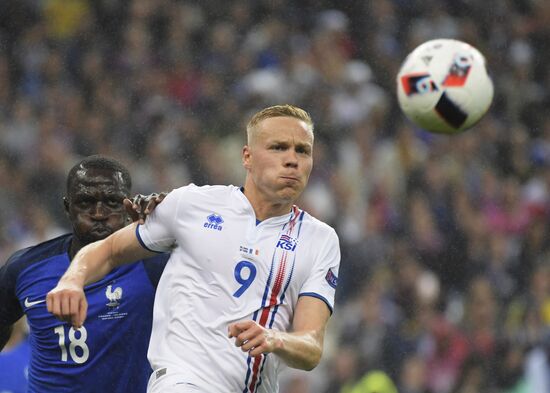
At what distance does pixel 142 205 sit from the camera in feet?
13.9

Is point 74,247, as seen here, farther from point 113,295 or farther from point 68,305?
point 68,305

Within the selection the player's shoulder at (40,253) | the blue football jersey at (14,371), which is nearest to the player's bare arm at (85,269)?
the player's shoulder at (40,253)

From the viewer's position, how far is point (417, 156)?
37.2ft

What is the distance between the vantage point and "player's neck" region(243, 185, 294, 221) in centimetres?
421

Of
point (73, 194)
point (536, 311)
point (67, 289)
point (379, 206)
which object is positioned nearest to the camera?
point (67, 289)

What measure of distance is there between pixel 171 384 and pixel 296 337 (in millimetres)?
503

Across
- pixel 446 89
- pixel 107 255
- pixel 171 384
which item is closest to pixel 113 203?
pixel 107 255

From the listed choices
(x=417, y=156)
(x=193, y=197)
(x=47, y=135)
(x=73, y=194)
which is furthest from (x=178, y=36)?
(x=193, y=197)

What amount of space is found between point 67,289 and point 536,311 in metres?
7.11

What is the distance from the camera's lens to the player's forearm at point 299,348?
142 inches

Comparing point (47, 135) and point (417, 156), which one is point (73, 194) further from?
point (417, 156)

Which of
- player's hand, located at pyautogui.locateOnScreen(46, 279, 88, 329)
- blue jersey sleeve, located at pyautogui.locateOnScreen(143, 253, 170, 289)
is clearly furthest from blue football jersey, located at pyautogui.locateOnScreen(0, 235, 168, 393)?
player's hand, located at pyautogui.locateOnScreen(46, 279, 88, 329)

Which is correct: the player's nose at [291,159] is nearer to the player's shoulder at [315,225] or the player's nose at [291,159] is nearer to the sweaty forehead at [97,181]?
the player's shoulder at [315,225]

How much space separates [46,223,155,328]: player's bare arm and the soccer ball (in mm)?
2359
